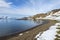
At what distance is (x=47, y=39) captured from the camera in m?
16.9

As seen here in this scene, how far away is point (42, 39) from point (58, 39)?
2.31 metres

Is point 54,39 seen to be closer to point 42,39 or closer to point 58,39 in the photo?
point 58,39

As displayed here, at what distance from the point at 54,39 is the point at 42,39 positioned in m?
1.74

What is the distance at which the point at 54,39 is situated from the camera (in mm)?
16953

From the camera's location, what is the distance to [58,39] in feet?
55.4

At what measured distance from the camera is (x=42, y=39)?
1712cm

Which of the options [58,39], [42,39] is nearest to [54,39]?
[58,39]

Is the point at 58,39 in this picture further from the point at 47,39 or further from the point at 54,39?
the point at 47,39

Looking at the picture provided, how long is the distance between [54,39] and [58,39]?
22.5 inches

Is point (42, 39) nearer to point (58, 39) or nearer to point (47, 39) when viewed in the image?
point (47, 39)

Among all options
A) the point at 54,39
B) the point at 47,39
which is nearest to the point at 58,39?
the point at 54,39
